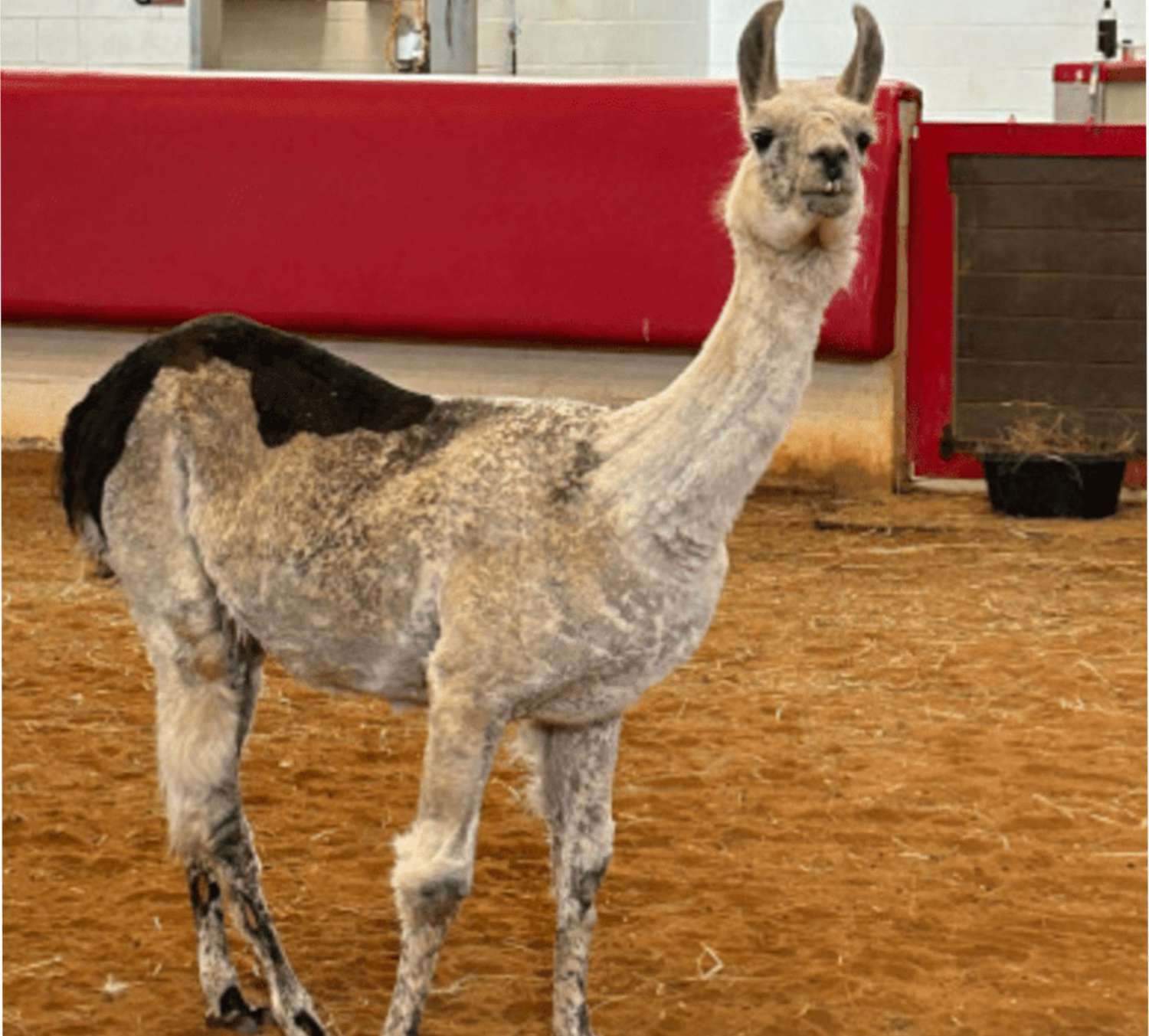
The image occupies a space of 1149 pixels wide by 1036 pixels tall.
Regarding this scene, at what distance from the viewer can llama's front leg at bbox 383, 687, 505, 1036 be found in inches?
128

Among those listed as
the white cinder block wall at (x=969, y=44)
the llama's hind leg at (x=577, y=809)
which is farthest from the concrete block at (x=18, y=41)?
the llama's hind leg at (x=577, y=809)

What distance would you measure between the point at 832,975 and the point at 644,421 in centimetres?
127

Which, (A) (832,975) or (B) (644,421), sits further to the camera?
(A) (832,975)

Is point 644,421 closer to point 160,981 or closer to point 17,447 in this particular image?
point 160,981

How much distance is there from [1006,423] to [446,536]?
6.30 metres

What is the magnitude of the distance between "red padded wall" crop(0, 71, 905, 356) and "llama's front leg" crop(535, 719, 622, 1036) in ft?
17.9

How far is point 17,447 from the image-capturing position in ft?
33.3

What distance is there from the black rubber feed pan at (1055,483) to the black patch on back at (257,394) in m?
5.66

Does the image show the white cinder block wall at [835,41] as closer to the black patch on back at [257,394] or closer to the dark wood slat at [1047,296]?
the dark wood slat at [1047,296]

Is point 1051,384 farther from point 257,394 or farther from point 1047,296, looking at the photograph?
point 257,394

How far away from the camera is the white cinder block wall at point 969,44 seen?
46.8 feet

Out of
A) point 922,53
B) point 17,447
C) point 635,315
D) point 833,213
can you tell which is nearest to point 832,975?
point 833,213

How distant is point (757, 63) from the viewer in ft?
10.3

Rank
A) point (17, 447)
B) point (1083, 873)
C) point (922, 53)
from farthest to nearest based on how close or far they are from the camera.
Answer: point (922, 53) < point (17, 447) < point (1083, 873)
